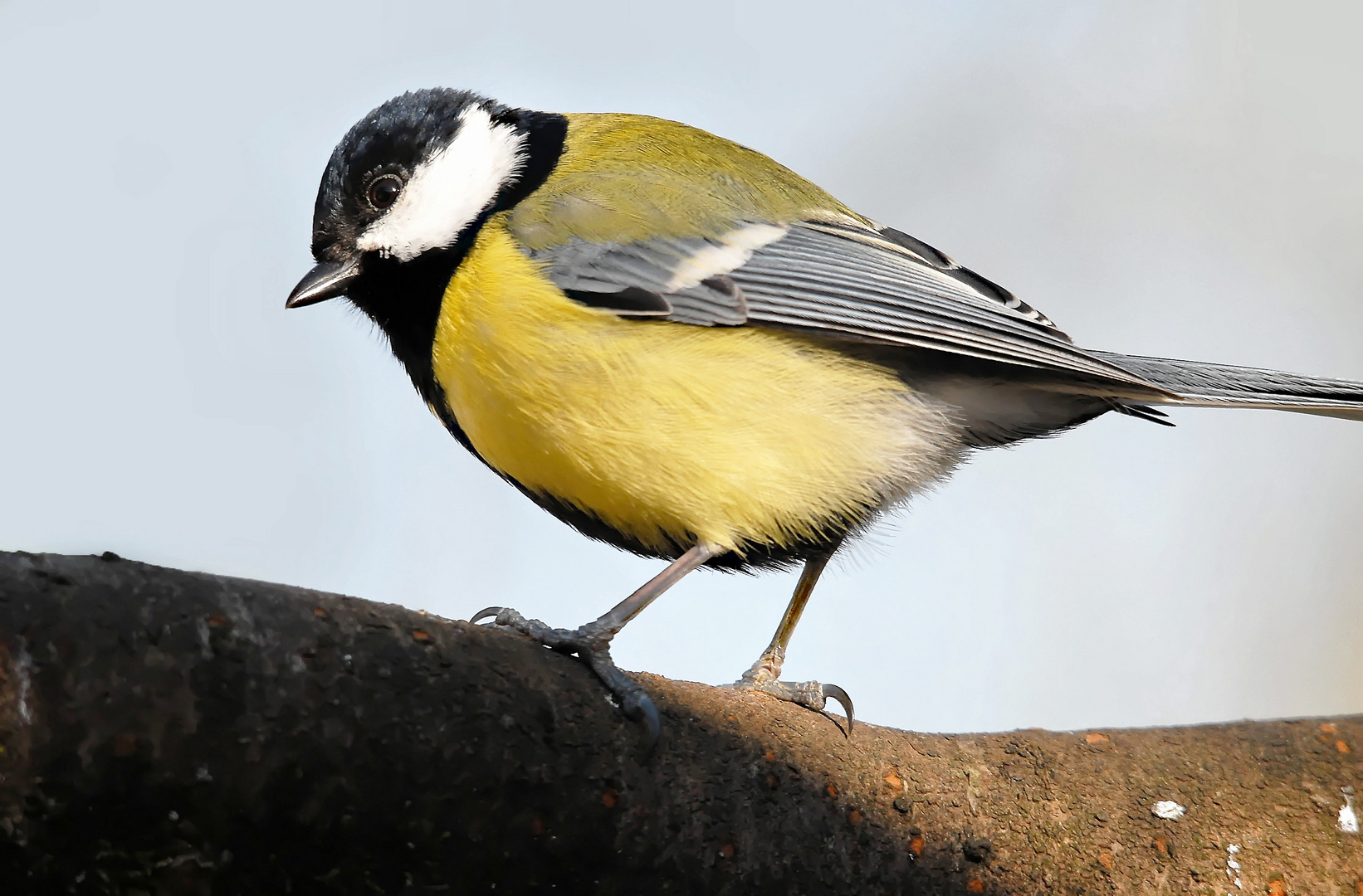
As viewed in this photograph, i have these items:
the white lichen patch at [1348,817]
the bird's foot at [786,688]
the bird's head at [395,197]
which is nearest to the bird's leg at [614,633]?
the bird's foot at [786,688]

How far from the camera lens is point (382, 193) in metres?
2.76

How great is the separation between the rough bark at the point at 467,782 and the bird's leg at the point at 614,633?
0.18 feet

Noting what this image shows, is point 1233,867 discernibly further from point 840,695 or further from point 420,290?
point 420,290

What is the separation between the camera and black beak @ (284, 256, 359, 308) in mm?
2684

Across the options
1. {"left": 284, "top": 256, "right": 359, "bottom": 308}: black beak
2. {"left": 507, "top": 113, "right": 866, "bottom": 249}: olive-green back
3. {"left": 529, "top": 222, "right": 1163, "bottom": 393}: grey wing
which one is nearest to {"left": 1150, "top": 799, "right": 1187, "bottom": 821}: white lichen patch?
{"left": 529, "top": 222, "right": 1163, "bottom": 393}: grey wing

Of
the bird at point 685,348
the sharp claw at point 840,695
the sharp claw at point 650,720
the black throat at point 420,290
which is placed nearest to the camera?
the sharp claw at point 650,720

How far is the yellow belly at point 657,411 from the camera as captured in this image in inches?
93.4

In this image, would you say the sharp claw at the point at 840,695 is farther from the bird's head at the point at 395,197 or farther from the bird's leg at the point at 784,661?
the bird's head at the point at 395,197

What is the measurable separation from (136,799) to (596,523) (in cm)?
155

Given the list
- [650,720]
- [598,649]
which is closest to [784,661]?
[598,649]

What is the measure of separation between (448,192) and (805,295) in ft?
3.01

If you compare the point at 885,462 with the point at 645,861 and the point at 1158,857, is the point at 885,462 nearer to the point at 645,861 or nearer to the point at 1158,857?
the point at 1158,857

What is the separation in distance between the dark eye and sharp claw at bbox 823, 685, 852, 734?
1.54 m

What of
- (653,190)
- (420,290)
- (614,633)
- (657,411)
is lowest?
(614,633)
